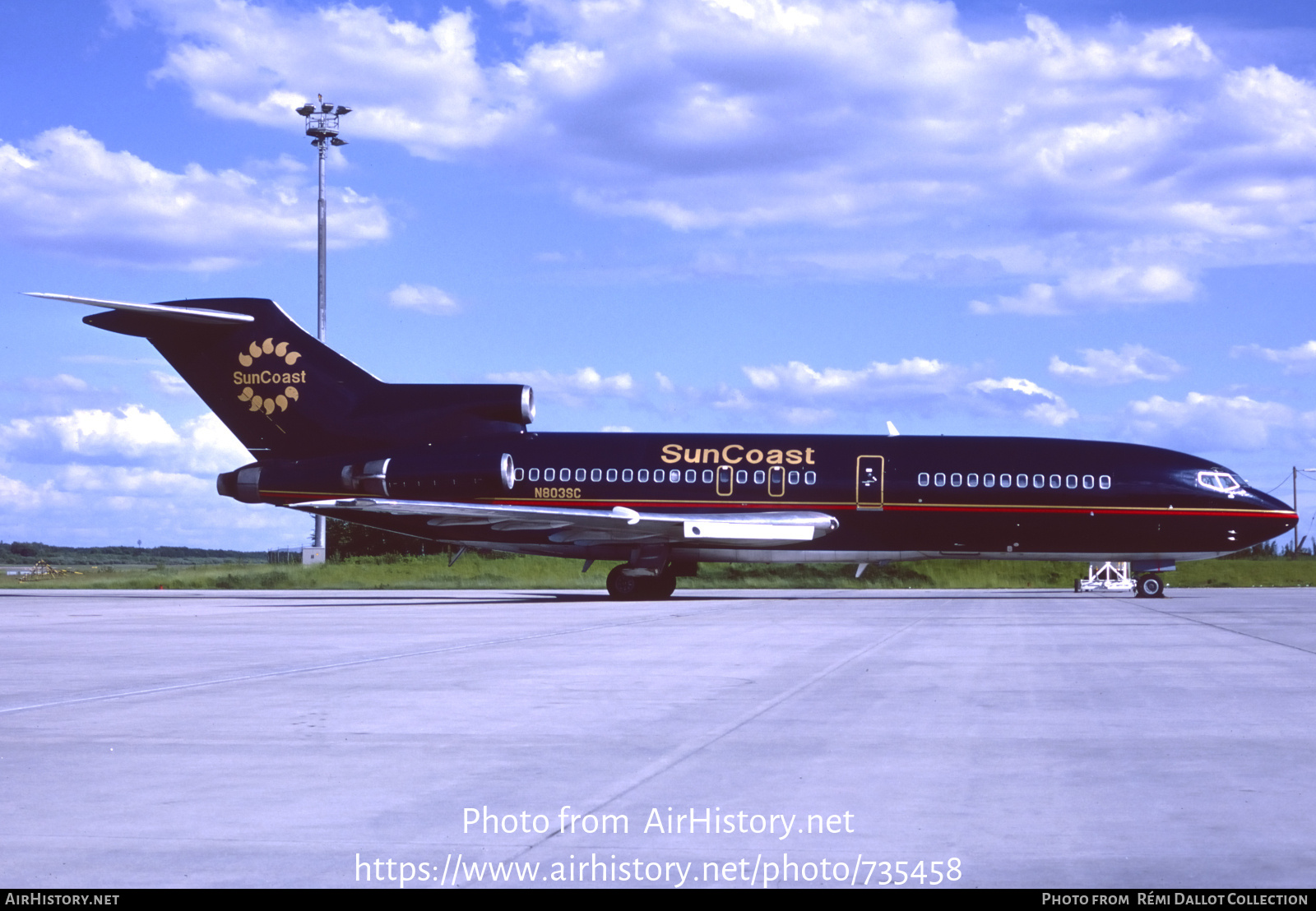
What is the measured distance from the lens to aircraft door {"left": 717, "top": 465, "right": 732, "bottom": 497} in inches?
1223

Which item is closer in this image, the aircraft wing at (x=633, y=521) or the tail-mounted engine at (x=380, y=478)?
the aircraft wing at (x=633, y=521)

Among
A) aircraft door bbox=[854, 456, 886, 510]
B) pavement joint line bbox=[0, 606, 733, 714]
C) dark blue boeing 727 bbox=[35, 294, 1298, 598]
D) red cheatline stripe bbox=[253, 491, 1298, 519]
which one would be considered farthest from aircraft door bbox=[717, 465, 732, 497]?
pavement joint line bbox=[0, 606, 733, 714]

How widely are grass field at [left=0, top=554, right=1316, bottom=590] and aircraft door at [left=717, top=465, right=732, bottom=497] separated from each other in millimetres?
10416

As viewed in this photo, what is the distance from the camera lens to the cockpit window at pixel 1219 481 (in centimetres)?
3052

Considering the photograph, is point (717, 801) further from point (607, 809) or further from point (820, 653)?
point (820, 653)

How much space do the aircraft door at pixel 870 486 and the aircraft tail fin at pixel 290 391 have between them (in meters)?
8.52

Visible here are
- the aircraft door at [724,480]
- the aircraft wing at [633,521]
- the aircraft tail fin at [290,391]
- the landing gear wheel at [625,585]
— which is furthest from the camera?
the aircraft tail fin at [290,391]

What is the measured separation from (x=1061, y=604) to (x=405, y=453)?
1625 centimetres

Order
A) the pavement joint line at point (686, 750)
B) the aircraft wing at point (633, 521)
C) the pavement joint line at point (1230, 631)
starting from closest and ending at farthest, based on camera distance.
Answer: the pavement joint line at point (686, 750), the pavement joint line at point (1230, 631), the aircraft wing at point (633, 521)

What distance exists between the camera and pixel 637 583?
31438 mm

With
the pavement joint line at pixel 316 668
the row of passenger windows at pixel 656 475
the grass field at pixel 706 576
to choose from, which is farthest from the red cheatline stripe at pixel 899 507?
the grass field at pixel 706 576

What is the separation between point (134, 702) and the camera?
9672 millimetres

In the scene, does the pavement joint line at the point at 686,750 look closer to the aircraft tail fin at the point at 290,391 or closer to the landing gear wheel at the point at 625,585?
the landing gear wheel at the point at 625,585

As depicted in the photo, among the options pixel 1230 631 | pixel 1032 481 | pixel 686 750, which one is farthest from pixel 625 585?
pixel 686 750
